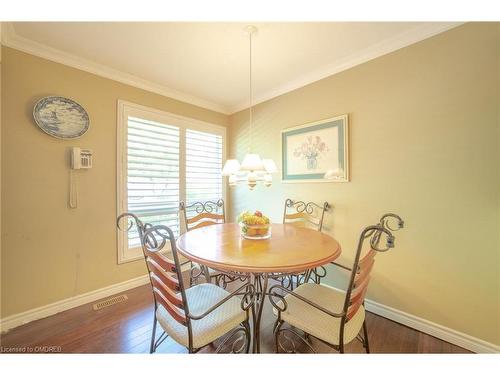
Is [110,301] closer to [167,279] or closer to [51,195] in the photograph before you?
[51,195]

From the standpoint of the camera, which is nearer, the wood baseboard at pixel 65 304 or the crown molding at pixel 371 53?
the crown molding at pixel 371 53

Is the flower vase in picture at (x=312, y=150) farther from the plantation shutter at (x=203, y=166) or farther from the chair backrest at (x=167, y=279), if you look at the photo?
the chair backrest at (x=167, y=279)

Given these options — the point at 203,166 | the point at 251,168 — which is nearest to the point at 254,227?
the point at 251,168

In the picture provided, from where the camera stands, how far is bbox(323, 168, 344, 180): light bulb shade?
2.05 metres

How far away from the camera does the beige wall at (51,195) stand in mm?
1647

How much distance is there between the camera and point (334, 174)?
2.07 meters

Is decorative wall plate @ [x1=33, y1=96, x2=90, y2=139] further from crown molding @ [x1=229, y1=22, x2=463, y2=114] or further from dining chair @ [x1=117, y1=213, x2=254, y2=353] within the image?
crown molding @ [x1=229, y1=22, x2=463, y2=114]

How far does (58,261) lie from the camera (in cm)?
187

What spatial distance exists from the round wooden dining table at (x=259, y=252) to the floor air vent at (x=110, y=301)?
1223 millimetres

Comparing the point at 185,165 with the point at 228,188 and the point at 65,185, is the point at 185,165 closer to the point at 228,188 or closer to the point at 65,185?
the point at 228,188

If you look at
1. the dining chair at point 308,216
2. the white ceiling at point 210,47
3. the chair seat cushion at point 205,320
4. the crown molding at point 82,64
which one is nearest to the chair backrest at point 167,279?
the chair seat cushion at point 205,320
